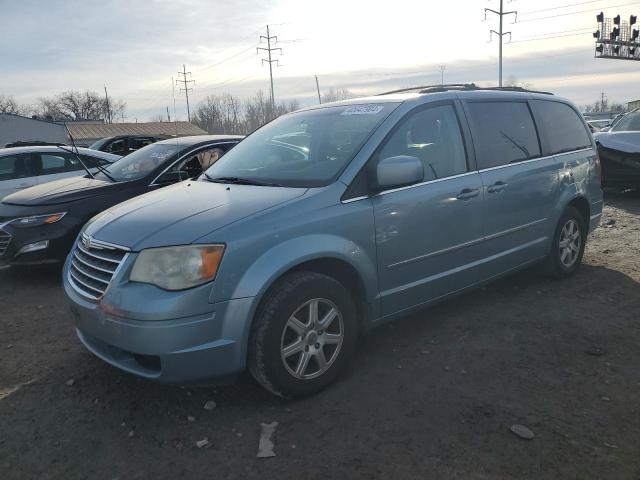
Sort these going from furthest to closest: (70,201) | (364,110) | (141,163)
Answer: (141,163) < (70,201) < (364,110)

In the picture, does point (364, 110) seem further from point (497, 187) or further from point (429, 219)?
point (497, 187)

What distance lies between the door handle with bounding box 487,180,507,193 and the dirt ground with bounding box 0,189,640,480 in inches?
41.6

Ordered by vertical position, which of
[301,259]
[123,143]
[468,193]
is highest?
[123,143]

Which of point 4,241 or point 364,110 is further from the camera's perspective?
point 4,241

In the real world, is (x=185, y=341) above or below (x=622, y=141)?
below

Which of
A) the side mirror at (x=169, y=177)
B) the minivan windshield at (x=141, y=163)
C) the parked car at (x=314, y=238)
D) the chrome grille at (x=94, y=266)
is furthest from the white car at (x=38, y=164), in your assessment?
the chrome grille at (x=94, y=266)

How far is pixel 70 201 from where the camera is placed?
574 centimetres

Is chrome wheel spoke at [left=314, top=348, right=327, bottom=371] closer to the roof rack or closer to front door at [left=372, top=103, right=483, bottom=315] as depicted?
front door at [left=372, top=103, right=483, bottom=315]

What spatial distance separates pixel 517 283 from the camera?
5.30 metres

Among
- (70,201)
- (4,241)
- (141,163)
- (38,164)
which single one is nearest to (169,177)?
(141,163)

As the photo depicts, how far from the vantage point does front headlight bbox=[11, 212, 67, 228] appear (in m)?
5.60

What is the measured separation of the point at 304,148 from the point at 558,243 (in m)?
2.77

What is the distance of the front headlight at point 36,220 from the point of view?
5598mm

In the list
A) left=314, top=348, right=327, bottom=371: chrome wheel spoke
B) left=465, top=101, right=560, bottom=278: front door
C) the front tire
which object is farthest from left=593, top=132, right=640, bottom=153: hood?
left=314, top=348, right=327, bottom=371: chrome wheel spoke
